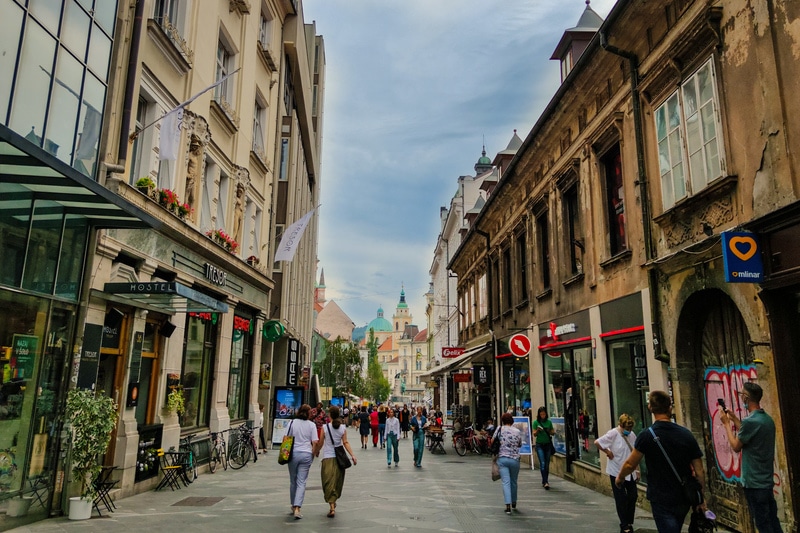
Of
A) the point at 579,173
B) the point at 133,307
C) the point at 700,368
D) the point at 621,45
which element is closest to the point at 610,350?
the point at 700,368

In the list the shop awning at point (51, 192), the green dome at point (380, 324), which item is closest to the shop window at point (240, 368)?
the shop awning at point (51, 192)

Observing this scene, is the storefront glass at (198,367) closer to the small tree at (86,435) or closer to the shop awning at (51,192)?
the small tree at (86,435)

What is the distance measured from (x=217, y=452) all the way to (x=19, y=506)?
7311 millimetres

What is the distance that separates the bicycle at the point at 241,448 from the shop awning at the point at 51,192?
8683mm

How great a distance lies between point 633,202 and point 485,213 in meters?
12.5

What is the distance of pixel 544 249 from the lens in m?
17.2

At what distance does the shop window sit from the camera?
1764 cm

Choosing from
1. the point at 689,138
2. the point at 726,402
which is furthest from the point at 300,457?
the point at 689,138

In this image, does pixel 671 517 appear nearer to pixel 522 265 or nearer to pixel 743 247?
pixel 743 247

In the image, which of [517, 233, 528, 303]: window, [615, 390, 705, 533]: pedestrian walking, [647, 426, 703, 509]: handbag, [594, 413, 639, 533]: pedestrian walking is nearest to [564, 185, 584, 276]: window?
[517, 233, 528, 303]: window

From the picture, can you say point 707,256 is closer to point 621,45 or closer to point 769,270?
point 769,270

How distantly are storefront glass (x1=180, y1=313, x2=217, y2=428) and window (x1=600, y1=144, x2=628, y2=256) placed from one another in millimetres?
10332

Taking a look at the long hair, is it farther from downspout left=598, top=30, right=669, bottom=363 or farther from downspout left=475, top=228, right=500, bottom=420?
downspout left=475, top=228, right=500, bottom=420

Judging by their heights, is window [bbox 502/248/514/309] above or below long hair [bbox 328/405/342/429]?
above
